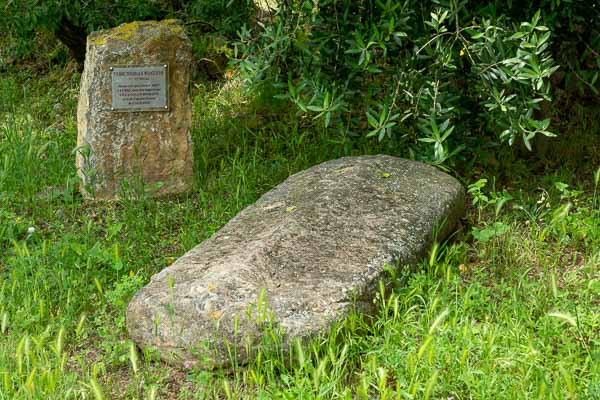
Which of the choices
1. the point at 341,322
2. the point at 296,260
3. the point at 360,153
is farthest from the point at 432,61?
the point at 341,322

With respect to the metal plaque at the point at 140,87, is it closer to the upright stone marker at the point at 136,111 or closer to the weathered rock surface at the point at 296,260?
the upright stone marker at the point at 136,111

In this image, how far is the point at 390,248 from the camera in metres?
4.35

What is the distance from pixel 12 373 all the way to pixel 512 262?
2.69 meters

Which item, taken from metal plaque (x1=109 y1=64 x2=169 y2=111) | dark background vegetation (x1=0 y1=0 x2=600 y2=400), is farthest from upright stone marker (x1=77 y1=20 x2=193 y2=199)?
dark background vegetation (x1=0 y1=0 x2=600 y2=400)

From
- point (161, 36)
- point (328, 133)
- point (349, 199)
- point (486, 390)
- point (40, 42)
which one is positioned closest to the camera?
point (486, 390)

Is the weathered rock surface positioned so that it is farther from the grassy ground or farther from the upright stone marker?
the upright stone marker

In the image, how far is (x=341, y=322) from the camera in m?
3.89

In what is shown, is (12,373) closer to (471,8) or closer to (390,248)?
(390,248)

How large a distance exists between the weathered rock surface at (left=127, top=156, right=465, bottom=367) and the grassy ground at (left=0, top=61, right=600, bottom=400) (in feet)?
0.38

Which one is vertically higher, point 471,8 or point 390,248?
point 471,8

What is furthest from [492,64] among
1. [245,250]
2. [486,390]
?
[486,390]

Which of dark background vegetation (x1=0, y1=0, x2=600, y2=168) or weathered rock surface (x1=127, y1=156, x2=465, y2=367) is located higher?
dark background vegetation (x1=0, y1=0, x2=600, y2=168)

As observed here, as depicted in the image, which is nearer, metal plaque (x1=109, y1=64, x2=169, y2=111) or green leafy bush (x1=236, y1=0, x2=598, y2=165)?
green leafy bush (x1=236, y1=0, x2=598, y2=165)

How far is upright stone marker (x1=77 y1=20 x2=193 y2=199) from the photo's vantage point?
6328mm
